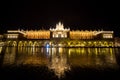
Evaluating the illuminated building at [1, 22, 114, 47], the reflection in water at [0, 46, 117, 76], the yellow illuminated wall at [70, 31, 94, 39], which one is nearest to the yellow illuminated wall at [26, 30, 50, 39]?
the illuminated building at [1, 22, 114, 47]

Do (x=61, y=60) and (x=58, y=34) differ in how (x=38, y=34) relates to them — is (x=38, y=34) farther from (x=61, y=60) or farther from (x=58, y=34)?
(x=61, y=60)

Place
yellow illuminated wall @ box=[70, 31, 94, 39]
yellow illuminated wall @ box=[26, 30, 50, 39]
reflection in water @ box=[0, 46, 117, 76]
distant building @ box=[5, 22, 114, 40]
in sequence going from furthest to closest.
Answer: yellow illuminated wall @ box=[70, 31, 94, 39]
yellow illuminated wall @ box=[26, 30, 50, 39]
distant building @ box=[5, 22, 114, 40]
reflection in water @ box=[0, 46, 117, 76]

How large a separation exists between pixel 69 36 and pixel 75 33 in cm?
714

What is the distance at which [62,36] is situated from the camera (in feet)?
303

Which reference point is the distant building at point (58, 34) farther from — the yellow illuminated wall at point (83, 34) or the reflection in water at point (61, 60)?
the reflection in water at point (61, 60)

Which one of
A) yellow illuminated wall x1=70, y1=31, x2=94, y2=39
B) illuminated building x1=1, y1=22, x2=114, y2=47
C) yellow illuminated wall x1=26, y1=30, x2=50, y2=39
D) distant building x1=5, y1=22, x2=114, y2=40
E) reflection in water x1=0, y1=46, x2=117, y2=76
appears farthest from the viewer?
yellow illuminated wall x1=70, y1=31, x2=94, y2=39

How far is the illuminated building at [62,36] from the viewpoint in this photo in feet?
284

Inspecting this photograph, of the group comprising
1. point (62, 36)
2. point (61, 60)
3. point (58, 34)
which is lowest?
point (61, 60)

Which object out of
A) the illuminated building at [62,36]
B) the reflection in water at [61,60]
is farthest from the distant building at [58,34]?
the reflection in water at [61,60]

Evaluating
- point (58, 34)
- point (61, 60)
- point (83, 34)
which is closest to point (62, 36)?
point (58, 34)

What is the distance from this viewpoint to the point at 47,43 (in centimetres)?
8875

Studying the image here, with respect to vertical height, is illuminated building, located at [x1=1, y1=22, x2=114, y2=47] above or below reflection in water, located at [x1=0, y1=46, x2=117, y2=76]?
above

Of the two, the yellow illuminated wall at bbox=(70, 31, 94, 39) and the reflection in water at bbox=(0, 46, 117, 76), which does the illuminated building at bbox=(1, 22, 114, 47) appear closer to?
the yellow illuminated wall at bbox=(70, 31, 94, 39)

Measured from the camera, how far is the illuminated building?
284 feet
